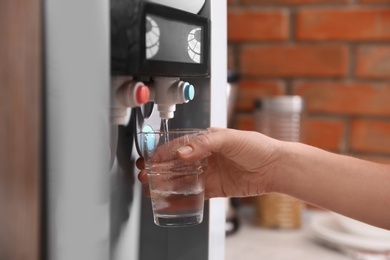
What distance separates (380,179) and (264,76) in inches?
27.1

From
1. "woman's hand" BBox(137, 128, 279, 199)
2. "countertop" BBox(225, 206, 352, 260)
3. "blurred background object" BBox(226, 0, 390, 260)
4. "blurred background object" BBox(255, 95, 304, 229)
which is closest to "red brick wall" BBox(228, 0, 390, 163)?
"blurred background object" BBox(226, 0, 390, 260)

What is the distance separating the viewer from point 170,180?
0.66m

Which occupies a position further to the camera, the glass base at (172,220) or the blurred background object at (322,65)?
the blurred background object at (322,65)

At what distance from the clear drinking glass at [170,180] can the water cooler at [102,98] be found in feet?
0.08

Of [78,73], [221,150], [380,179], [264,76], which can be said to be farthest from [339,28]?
[78,73]

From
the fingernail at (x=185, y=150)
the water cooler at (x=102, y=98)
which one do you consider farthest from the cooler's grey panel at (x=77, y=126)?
the fingernail at (x=185, y=150)

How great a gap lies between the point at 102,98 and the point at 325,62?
1031 mm

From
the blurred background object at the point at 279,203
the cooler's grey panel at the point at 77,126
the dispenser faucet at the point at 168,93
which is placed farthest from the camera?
the blurred background object at the point at 279,203

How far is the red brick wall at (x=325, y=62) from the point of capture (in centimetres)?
144

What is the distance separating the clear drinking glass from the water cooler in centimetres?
2

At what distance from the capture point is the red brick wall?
144cm

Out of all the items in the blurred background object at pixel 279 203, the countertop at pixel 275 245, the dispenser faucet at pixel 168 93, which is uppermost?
the dispenser faucet at pixel 168 93

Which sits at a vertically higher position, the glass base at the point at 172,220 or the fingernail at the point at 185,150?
the fingernail at the point at 185,150

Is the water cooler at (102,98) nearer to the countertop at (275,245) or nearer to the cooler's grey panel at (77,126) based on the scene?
the cooler's grey panel at (77,126)
